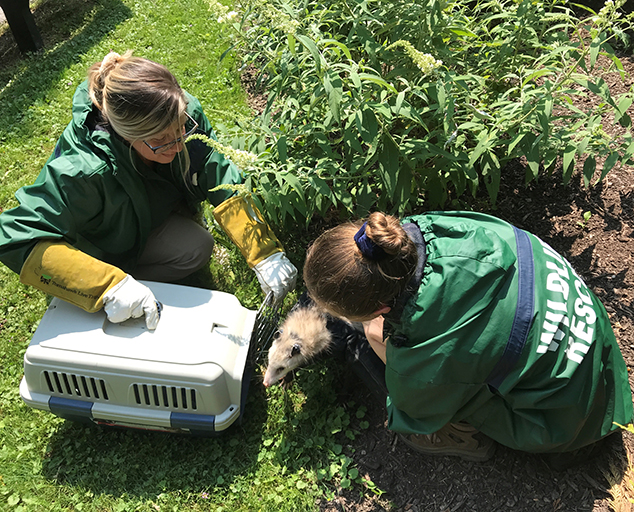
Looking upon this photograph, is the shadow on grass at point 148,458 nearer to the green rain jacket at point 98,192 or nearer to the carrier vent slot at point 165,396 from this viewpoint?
the carrier vent slot at point 165,396

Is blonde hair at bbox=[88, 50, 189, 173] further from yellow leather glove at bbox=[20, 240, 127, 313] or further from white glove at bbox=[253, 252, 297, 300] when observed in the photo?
white glove at bbox=[253, 252, 297, 300]

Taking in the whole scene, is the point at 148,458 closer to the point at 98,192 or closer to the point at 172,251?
the point at 172,251

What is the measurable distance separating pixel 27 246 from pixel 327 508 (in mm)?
2079

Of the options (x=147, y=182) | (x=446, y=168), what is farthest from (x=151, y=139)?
(x=446, y=168)

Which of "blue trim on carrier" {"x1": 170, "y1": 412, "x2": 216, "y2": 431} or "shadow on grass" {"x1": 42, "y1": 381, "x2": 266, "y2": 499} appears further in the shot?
Answer: "shadow on grass" {"x1": 42, "y1": 381, "x2": 266, "y2": 499}

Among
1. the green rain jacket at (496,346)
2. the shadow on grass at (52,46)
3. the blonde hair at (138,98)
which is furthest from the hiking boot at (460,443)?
the shadow on grass at (52,46)

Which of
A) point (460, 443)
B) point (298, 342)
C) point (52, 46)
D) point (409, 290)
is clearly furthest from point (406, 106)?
point (52, 46)

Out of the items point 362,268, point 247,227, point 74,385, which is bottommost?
point 74,385

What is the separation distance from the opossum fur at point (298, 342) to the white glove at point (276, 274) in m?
0.18

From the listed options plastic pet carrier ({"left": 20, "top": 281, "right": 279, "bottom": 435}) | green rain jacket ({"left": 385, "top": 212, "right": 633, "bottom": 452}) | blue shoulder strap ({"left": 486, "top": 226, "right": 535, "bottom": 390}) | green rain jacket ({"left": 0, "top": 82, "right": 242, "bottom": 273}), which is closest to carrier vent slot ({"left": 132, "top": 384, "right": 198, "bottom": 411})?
plastic pet carrier ({"left": 20, "top": 281, "right": 279, "bottom": 435})

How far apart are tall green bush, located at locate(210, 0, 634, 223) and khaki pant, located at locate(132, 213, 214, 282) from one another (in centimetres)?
65

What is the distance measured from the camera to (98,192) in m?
2.63

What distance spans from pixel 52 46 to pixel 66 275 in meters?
4.94

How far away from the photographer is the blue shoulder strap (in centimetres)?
190
